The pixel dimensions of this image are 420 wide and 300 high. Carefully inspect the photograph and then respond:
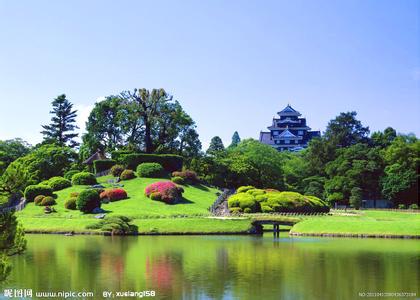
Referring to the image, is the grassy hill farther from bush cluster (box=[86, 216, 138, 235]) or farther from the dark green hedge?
the dark green hedge

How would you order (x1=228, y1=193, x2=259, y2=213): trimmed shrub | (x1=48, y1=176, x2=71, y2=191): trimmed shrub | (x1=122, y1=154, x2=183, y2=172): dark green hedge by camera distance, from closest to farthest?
(x1=228, y1=193, x2=259, y2=213): trimmed shrub < (x1=48, y1=176, x2=71, y2=191): trimmed shrub < (x1=122, y1=154, x2=183, y2=172): dark green hedge

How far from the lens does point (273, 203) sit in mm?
61969

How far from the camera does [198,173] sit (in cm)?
8381

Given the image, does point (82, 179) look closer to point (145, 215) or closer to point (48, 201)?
point (48, 201)

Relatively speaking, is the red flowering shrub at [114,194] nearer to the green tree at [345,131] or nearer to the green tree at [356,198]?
the green tree at [356,198]

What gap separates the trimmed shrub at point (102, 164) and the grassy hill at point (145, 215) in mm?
6071

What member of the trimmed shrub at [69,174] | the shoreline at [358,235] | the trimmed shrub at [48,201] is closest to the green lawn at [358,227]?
the shoreline at [358,235]

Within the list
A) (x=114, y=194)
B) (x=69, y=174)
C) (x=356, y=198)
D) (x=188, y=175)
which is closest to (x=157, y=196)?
(x=114, y=194)

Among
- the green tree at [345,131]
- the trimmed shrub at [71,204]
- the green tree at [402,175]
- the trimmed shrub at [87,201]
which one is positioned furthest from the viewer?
the green tree at [345,131]

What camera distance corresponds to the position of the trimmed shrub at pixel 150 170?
254ft

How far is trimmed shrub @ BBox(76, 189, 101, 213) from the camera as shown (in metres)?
60.5

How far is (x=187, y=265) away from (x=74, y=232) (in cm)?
2383

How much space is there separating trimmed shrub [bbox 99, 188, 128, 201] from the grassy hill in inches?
34.7

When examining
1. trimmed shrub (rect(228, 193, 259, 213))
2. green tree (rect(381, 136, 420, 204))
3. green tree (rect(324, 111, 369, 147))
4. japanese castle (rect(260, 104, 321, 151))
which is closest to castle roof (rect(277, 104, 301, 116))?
japanese castle (rect(260, 104, 321, 151))
